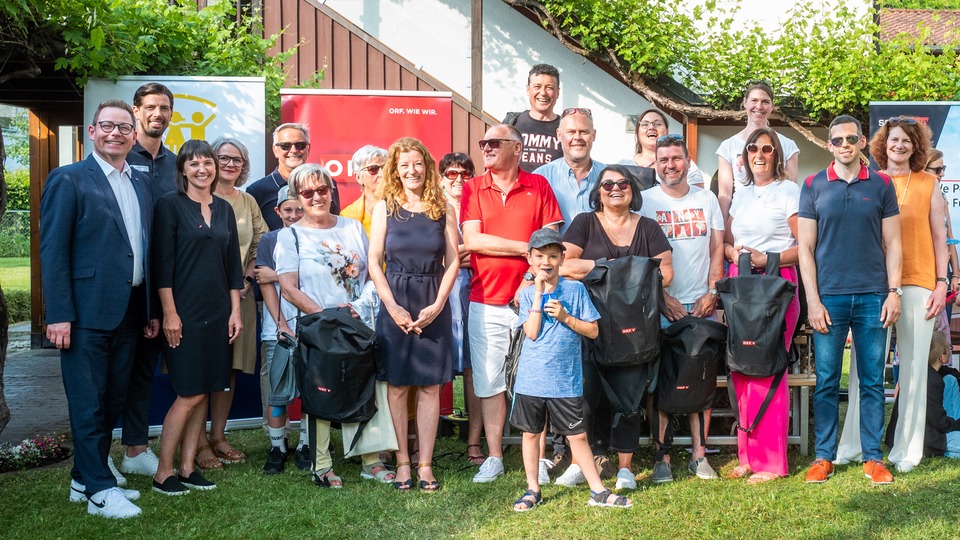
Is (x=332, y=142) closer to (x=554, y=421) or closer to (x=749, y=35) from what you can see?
(x=554, y=421)

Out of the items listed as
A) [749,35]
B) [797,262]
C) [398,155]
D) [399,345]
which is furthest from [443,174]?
[749,35]

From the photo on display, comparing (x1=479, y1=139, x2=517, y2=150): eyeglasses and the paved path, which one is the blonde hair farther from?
the paved path

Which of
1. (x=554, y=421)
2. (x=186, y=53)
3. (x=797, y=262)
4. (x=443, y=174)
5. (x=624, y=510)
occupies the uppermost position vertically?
(x=186, y=53)

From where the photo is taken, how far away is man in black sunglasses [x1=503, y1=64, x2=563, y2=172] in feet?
20.6

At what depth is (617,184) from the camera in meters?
5.14

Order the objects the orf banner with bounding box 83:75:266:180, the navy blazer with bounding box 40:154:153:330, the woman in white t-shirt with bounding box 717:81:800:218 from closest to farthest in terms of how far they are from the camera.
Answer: the navy blazer with bounding box 40:154:153:330, the woman in white t-shirt with bounding box 717:81:800:218, the orf banner with bounding box 83:75:266:180

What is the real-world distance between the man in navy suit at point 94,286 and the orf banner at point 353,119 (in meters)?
2.68

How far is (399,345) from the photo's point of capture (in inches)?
206

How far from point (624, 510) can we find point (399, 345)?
58.8 inches

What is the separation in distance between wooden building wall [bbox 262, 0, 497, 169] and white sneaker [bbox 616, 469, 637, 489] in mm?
6337

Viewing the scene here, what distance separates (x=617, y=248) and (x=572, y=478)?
130 cm

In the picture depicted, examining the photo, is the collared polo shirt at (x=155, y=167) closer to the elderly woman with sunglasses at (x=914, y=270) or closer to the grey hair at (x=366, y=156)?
the grey hair at (x=366, y=156)

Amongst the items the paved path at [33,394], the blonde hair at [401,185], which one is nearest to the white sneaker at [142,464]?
the paved path at [33,394]

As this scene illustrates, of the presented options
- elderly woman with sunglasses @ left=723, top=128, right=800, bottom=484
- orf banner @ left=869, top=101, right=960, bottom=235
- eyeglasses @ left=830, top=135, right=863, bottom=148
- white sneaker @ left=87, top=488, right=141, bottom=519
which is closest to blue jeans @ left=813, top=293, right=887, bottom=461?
elderly woman with sunglasses @ left=723, top=128, right=800, bottom=484
